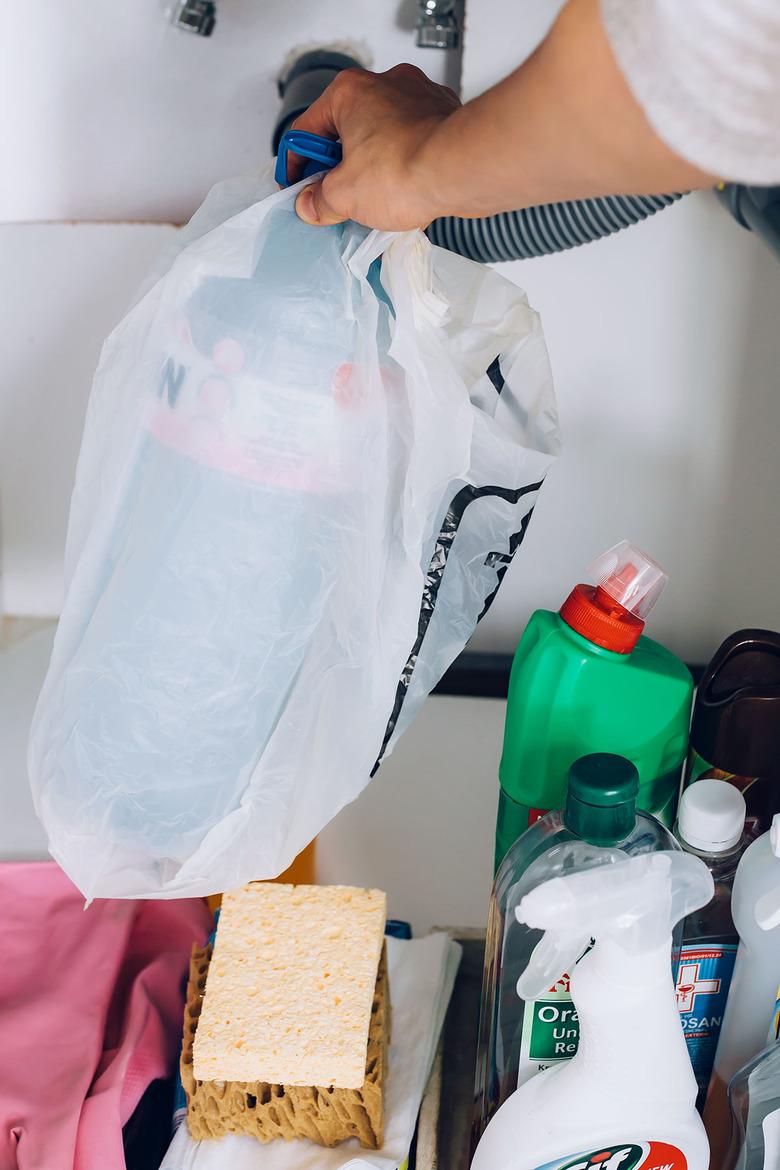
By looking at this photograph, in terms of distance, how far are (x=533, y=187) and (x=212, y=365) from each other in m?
0.20

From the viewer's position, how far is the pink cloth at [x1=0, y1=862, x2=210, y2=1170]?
63 cm

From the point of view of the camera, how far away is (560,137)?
39 cm

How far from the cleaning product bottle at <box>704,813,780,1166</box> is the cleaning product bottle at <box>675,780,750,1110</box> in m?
0.01

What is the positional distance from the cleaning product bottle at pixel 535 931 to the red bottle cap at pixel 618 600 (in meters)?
0.08

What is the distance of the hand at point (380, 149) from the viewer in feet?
1.56

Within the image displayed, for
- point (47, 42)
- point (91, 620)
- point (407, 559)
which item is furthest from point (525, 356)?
point (47, 42)

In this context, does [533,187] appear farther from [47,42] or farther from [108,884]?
[47,42]

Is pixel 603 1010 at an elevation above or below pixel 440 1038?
above

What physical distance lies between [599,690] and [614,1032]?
0.19 meters

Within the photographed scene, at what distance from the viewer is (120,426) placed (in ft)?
1.88

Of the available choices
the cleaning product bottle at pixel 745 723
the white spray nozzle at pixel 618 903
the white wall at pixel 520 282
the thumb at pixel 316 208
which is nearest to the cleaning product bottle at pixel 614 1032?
the white spray nozzle at pixel 618 903

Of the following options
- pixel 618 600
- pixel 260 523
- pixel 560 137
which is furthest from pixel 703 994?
pixel 560 137

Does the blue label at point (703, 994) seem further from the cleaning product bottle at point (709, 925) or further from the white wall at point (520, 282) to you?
the white wall at point (520, 282)

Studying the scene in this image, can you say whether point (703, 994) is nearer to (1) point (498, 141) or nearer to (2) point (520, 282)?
(1) point (498, 141)
